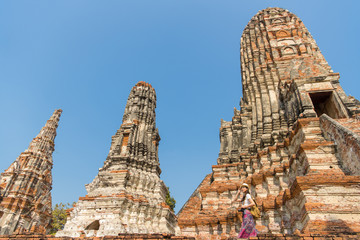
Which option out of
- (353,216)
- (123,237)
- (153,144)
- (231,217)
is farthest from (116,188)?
(353,216)

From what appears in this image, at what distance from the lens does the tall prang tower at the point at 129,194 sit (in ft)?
38.2

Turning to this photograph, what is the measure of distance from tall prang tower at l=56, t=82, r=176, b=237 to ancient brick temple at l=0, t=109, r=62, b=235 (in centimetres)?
1043

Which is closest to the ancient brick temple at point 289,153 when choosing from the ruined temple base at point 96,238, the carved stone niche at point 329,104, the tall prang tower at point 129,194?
the carved stone niche at point 329,104

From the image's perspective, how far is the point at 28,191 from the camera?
77.9 ft

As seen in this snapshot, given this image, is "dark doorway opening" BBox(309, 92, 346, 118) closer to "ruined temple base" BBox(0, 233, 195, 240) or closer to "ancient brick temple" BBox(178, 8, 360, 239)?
"ancient brick temple" BBox(178, 8, 360, 239)

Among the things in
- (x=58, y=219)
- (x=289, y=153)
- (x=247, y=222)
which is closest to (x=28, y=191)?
(x=58, y=219)

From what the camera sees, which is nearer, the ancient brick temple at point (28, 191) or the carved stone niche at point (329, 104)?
the carved stone niche at point (329, 104)

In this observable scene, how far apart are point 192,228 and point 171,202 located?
774 inches

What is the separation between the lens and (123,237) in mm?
5473

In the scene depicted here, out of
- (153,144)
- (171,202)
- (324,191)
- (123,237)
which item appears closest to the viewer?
(123,237)

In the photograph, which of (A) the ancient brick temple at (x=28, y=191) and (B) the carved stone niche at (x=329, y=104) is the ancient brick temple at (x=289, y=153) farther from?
(A) the ancient brick temple at (x=28, y=191)

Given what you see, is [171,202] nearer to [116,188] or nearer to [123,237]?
[116,188]

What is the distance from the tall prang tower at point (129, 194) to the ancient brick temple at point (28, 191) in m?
10.4

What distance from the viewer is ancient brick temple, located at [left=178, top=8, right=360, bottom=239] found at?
6273 mm
